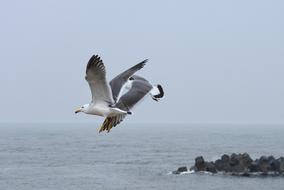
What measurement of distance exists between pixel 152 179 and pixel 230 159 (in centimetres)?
1081

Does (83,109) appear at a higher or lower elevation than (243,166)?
higher

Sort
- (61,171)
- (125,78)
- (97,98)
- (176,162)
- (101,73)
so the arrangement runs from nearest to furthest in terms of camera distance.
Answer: (101,73), (97,98), (125,78), (61,171), (176,162)

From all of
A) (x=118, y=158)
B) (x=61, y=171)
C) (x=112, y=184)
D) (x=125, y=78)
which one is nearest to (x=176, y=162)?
(x=118, y=158)

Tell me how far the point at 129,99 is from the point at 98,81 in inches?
34.6

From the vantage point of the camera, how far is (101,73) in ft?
24.8

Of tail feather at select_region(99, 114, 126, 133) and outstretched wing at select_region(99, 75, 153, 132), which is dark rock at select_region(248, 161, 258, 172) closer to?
outstretched wing at select_region(99, 75, 153, 132)

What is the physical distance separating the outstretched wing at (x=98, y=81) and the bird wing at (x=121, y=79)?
298mm

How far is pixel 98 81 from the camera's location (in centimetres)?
778

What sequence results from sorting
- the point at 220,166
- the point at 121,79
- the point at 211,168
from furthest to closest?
1. the point at 220,166
2. the point at 211,168
3. the point at 121,79

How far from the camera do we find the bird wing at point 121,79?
8492 millimetres

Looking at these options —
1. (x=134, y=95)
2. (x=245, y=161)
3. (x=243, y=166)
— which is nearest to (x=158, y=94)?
(x=134, y=95)

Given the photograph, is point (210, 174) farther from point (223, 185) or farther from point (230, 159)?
point (223, 185)

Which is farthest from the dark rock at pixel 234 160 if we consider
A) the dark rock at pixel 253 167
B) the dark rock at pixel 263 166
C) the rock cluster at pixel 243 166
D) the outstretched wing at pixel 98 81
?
the outstretched wing at pixel 98 81

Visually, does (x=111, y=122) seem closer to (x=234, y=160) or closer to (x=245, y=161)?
(x=245, y=161)
